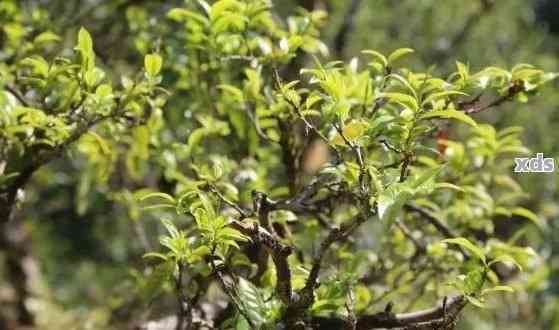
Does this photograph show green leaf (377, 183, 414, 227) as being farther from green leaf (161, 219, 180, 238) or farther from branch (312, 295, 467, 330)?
green leaf (161, 219, 180, 238)

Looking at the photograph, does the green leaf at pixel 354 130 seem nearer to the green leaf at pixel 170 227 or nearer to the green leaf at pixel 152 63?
the green leaf at pixel 170 227

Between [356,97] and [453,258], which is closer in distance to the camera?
[356,97]

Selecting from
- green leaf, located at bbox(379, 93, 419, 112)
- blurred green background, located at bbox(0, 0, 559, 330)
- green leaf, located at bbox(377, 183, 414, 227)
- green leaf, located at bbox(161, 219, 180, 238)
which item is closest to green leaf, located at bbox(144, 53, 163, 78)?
green leaf, located at bbox(161, 219, 180, 238)

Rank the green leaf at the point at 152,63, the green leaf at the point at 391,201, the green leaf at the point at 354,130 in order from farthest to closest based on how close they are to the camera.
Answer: the green leaf at the point at 152,63 < the green leaf at the point at 354,130 < the green leaf at the point at 391,201

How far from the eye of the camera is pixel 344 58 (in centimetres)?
322

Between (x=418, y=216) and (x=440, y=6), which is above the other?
(x=440, y=6)

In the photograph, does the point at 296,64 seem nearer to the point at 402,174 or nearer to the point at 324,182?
the point at 324,182

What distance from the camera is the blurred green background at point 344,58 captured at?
2.90 metres

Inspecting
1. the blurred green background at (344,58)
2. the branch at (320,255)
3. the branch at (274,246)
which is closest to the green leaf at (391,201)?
the branch at (320,255)

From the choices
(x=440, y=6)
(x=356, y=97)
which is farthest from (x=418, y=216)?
(x=440, y=6)

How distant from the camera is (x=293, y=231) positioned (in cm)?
211

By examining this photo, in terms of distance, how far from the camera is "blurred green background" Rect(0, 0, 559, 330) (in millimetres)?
2900

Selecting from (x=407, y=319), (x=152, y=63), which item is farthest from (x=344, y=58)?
(x=407, y=319)

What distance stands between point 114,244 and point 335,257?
2454 mm
